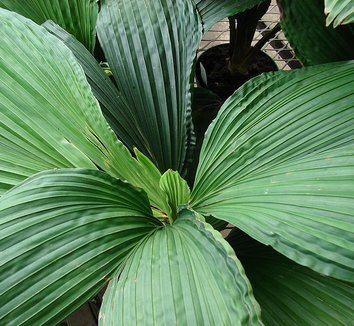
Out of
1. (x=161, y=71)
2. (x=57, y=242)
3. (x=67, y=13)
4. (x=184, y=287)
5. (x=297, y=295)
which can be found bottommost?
(x=297, y=295)

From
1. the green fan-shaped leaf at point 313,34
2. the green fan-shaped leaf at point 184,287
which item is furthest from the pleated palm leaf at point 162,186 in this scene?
the green fan-shaped leaf at point 313,34

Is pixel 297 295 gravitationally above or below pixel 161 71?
below

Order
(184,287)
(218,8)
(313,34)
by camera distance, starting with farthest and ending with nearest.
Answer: (218,8) < (313,34) < (184,287)

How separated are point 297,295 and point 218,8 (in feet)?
1.79

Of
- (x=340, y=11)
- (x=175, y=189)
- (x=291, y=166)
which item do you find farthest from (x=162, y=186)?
(x=340, y=11)

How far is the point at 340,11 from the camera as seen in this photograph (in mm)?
488

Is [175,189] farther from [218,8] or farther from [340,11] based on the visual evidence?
[218,8]

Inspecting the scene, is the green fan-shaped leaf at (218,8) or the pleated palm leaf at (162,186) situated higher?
the green fan-shaped leaf at (218,8)

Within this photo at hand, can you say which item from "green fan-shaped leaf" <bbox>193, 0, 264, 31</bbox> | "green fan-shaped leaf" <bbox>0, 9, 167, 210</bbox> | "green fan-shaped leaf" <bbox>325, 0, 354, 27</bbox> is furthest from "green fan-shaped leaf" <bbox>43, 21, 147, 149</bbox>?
"green fan-shaped leaf" <bbox>325, 0, 354, 27</bbox>

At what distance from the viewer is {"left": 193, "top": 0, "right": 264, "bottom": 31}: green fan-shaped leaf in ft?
2.74

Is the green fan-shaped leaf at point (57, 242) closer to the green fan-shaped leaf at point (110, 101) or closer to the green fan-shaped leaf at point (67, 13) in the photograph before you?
the green fan-shaped leaf at point (110, 101)

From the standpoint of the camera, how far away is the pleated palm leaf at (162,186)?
→ 18.1 inches

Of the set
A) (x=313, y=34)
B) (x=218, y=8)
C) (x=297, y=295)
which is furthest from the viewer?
(x=218, y=8)

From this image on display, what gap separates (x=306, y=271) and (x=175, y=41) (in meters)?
0.42
